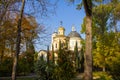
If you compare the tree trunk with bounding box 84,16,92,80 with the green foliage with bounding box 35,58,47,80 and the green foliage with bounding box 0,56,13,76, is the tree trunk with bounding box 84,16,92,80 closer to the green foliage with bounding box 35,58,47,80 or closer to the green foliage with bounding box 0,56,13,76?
the green foliage with bounding box 35,58,47,80

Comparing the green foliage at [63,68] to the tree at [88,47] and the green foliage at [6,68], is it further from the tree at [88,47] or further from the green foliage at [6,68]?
the green foliage at [6,68]

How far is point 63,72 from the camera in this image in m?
18.0

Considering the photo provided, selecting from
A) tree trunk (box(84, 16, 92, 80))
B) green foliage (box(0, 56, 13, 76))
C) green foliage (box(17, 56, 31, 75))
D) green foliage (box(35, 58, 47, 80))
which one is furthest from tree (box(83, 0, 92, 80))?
green foliage (box(17, 56, 31, 75))

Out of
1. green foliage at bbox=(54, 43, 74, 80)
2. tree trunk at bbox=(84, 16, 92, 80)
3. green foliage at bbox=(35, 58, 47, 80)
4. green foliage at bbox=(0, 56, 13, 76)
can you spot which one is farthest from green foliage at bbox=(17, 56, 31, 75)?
tree trunk at bbox=(84, 16, 92, 80)

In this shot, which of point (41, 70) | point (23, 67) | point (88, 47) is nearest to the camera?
point (88, 47)

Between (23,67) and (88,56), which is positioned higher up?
(88,56)

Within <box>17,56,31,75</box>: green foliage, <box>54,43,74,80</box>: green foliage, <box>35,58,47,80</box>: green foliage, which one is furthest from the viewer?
<box>17,56,31,75</box>: green foliage

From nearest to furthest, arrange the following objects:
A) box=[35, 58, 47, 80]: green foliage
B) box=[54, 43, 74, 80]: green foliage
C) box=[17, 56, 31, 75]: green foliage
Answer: box=[54, 43, 74, 80]: green foliage, box=[35, 58, 47, 80]: green foliage, box=[17, 56, 31, 75]: green foliage

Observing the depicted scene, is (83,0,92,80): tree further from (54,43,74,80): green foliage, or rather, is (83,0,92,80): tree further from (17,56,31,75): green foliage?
(17,56,31,75): green foliage

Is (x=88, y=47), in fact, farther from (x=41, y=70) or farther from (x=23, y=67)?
(x=23, y=67)

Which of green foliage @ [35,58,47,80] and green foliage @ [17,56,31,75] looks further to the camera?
green foliage @ [17,56,31,75]

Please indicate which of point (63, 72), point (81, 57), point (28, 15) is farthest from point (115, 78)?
point (81, 57)

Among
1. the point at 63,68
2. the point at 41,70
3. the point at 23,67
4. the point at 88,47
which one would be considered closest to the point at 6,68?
the point at 23,67

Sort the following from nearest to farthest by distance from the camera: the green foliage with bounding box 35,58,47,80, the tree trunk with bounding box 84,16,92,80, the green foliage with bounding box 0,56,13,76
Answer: the tree trunk with bounding box 84,16,92,80 < the green foliage with bounding box 35,58,47,80 < the green foliage with bounding box 0,56,13,76
